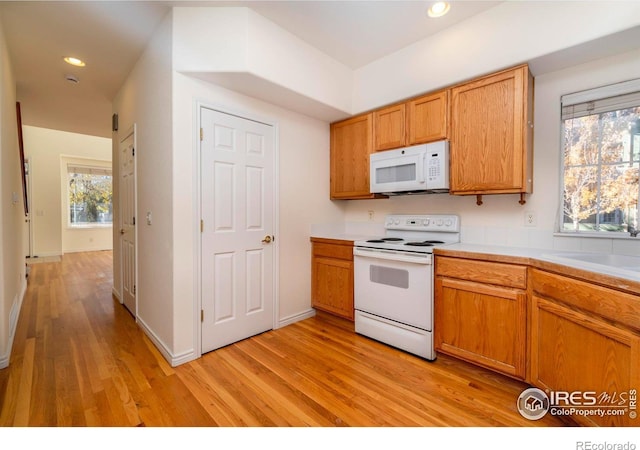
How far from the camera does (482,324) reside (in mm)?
1967

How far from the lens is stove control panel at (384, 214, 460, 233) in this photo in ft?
8.41

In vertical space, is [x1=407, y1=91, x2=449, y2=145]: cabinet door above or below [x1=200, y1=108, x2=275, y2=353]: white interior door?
above

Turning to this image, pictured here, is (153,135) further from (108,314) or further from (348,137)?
(108,314)

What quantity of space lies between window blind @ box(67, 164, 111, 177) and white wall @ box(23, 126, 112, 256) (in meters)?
0.34

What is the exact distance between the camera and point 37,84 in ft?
10.6

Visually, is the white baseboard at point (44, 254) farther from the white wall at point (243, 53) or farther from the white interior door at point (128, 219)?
the white wall at point (243, 53)

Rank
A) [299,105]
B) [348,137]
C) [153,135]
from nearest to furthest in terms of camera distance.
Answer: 1. [153,135]
2. [299,105]
3. [348,137]

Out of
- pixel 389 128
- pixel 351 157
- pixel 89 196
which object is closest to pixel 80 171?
pixel 89 196

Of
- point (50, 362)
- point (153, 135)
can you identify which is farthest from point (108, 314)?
point (153, 135)

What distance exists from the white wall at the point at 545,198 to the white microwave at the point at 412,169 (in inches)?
15.3

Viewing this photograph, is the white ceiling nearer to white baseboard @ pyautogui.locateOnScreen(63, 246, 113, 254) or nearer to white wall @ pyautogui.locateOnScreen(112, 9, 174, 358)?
white wall @ pyautogui.locateOnScreen(112, 9, 174, 358)

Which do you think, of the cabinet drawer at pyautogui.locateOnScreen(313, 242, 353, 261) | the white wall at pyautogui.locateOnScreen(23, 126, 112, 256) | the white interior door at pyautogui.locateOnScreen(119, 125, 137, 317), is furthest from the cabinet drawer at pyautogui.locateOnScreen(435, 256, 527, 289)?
the white wall at pyautogui.locateOnScreen(23, 126, 112, 256)
